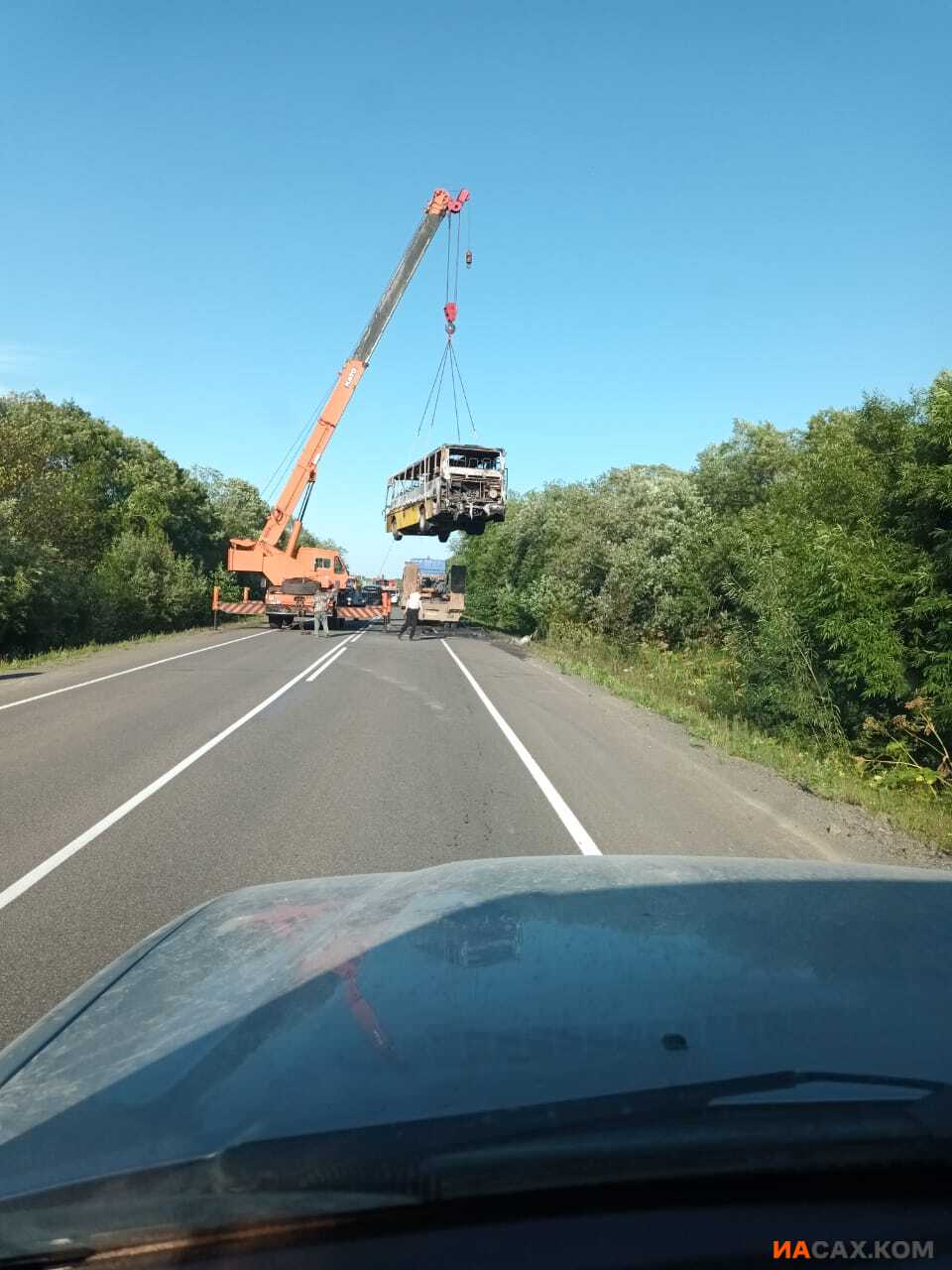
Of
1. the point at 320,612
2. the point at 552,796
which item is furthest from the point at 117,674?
the point at 320,612

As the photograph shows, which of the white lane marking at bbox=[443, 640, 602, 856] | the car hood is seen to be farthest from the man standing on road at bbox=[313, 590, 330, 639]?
the car hood

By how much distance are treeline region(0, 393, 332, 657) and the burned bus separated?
10.9 meters

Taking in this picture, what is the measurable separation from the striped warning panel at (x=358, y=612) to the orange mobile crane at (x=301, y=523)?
0.07 metres

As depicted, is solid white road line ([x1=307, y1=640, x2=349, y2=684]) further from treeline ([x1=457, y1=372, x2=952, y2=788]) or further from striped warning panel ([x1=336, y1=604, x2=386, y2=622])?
striped warning panel ([x1=336, y1=604, x2=386, y2=622])

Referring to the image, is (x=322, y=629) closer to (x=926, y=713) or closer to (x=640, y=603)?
(x=640, y=603)

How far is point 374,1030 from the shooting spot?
2248 mm

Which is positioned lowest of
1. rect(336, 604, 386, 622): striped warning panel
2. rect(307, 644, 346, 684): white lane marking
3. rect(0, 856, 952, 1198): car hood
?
rect(307, 644, 346, 684): white lane marking

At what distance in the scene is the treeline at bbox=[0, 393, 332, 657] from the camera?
28828mm

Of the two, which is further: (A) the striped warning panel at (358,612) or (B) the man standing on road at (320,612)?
(A) the striped warning panel at (358,612)

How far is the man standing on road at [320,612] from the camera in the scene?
37094mm

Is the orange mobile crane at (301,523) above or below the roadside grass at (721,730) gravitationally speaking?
above

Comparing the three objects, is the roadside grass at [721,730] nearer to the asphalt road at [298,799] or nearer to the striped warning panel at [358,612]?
the asphalt road at [298,799]

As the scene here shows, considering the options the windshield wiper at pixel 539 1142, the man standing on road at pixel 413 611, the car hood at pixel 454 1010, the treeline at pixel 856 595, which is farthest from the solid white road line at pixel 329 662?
the windshield wiper at pixel 539 1142

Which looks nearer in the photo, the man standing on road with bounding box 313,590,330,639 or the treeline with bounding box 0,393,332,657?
the treeline with bounding box 0,393,332,657
